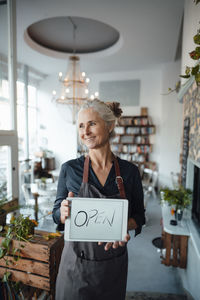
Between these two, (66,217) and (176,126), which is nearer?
(66,217)

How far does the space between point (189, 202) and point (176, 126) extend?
4166 millimetres

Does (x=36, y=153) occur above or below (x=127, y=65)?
below

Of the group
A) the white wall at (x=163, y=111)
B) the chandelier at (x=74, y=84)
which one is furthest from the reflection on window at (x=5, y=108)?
the white wall at (x=163, y=111)

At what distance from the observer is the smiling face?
44.3 inches

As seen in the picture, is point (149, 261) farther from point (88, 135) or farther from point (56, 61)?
point (56, 61)

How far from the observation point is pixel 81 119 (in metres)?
1.15

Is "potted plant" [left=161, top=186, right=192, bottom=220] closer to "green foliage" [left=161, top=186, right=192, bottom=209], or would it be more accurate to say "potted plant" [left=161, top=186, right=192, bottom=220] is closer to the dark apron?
"green foliage" [left=161, top=186, right=192, bottom=209]

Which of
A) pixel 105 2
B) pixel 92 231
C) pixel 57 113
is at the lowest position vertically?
pixel 92 231

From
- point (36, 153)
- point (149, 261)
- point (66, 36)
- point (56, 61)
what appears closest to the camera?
point (149, 261)

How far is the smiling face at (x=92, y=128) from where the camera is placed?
→ 3.69 feet

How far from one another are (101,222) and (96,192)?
0.55 feet

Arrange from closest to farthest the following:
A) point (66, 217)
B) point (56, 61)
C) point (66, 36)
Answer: point (66, 217), point (66, 36), point (56, 61)

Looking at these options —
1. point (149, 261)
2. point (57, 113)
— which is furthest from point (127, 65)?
point (149, 261)

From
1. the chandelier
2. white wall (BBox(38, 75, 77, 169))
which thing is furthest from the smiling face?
white wall (BBox(38, 75, 77, 169))
